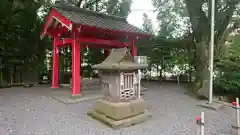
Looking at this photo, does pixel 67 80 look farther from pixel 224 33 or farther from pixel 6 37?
pixel 224 33

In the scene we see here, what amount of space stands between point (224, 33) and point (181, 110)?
4290 mm

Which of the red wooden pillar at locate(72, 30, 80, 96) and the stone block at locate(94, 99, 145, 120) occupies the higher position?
the red wooden pillar at locate(72, 30, 80, 96)

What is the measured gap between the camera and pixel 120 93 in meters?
3.63

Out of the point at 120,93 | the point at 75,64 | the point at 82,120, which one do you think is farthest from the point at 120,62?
the point at 75,64

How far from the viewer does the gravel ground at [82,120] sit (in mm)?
3211

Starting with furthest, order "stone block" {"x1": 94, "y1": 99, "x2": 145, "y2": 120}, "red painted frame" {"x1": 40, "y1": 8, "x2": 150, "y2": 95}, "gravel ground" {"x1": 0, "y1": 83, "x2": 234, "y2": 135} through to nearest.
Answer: "red painted frame" {"x1": 40, "y1": 8, "x2": 150, "y2": 95} → "stone block" {"x1": 94, "y1": 99, "x2": 145, "y2": 120} → "gravel ground" {"x1": 0, "y1": 83, "x2": 234, "y2": 135}

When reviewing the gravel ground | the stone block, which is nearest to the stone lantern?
the stone block

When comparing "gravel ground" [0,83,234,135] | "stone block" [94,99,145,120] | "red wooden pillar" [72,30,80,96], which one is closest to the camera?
"gravel ground" [0,83,234,135]

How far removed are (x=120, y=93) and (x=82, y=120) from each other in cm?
119

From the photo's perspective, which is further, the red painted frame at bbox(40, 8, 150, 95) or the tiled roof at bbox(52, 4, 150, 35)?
the tiled roof at bbox(52, 4, 150, 35)

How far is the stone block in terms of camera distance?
3.46 meters

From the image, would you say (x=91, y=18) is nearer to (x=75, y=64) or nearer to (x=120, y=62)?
(x=75, y=64)

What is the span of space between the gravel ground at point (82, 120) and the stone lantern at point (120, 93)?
206 millimetres

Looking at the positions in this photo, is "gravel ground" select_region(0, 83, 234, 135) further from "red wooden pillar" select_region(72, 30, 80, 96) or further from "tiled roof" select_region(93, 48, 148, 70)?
"tiled roof" select_region(93, 48, 148, 70)
